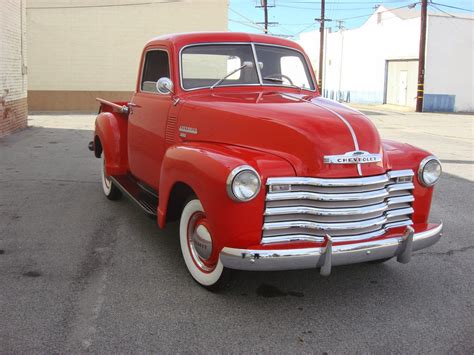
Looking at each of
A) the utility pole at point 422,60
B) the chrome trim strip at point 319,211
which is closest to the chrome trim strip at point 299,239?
the chrome trim strip at point 319,211

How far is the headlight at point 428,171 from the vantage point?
12.5ft

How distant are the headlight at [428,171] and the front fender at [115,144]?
343 cm

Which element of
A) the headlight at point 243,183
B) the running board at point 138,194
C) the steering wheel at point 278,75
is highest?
the steering wheel at point 278,75

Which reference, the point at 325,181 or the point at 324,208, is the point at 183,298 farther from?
the point at 325,181

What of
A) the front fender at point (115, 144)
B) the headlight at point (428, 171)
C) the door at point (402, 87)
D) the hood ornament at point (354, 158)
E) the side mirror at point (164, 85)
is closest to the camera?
the hood ornament at point (354, 158)

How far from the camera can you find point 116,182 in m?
5.76

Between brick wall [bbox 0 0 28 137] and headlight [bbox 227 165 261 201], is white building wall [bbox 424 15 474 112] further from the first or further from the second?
headlight [bbox 227 165 261 201]

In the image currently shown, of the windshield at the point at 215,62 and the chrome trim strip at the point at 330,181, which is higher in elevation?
the windshield at the point at 215,62

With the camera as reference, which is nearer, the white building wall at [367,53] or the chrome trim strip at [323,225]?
the chrome trim strip at [323,225]

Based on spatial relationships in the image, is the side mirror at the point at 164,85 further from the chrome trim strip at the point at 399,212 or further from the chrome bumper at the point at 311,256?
the chrome trim strip at the point at 399,212

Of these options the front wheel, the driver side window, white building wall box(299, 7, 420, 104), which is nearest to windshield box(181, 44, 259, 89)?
the driver side window

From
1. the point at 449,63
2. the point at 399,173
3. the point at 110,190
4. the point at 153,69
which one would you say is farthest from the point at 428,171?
the point at 449,63

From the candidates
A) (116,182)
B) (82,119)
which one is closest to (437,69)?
(82,119)

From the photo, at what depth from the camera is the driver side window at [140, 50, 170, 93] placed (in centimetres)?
500
